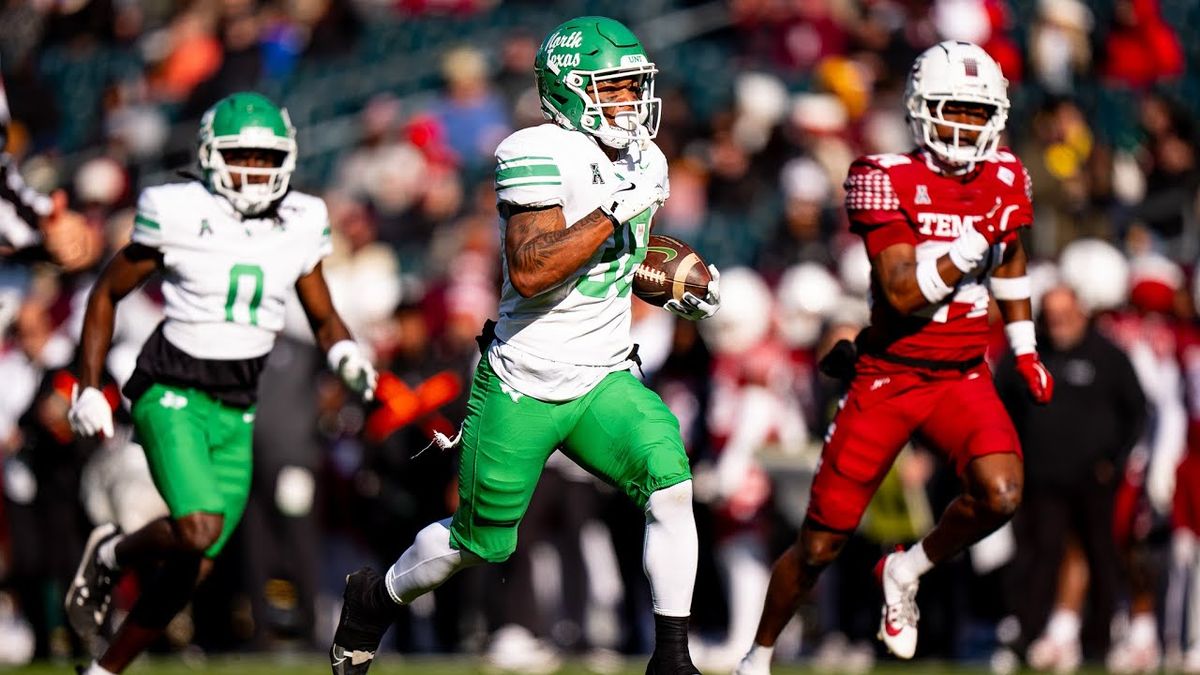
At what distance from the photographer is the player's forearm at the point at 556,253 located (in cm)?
604

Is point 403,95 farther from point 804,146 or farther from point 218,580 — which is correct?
point 218,580

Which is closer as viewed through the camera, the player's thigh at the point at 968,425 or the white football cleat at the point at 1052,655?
the player's thigh at the point at 968,425

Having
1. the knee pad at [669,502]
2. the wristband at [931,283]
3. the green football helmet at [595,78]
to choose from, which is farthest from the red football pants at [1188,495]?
the green football helmet at [595,78]

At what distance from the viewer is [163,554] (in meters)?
7.48

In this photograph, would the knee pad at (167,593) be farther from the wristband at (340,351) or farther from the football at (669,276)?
the football at (669,276)

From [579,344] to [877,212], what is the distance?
1.35 meters

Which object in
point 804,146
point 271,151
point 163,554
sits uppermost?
point 271,151

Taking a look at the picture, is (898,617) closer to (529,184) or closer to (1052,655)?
(529,184)

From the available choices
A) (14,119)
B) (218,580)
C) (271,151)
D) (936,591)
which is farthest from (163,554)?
(14,119)

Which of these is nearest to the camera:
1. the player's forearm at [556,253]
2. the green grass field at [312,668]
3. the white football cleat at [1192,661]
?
the player's forearm at [556,253]

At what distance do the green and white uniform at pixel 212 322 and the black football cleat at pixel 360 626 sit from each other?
33.3 inches

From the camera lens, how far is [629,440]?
6.30 metres

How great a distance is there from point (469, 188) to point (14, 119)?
3.44 m

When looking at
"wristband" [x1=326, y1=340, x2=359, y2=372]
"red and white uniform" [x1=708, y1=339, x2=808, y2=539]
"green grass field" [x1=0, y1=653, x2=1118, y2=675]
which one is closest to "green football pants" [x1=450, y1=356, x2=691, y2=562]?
"wristband" [x1=326, y1=340, x2=359, y2=372]
